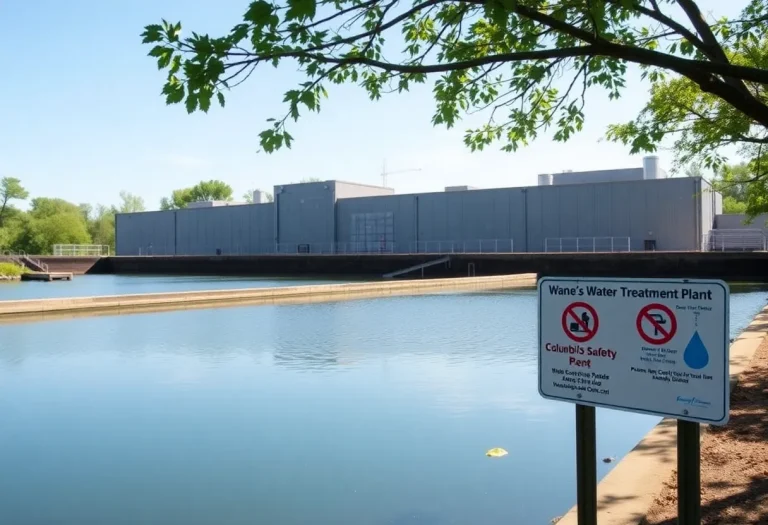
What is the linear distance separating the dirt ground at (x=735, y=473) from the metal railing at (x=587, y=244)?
4347 cm

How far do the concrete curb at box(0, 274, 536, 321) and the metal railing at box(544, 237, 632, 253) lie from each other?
17756 millimetres

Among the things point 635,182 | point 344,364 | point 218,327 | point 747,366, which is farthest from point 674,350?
point 635,182

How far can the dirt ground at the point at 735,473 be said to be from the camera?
4.51 meters

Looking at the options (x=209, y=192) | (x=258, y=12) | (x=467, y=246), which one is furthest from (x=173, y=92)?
(x=209, y=192)

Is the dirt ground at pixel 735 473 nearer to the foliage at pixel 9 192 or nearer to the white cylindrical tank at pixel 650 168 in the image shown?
the white cylindrical tank at pixel 650 168

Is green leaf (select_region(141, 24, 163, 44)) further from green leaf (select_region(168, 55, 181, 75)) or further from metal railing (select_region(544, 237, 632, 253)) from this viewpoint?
metal railing (select_region(544, 237, 632, 253))

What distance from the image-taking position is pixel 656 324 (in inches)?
110

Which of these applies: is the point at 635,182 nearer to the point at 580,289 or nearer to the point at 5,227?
the point at 580,289

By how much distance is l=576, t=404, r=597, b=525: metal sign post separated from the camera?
315 centimetres

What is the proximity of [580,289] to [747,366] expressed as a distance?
7.48 metres

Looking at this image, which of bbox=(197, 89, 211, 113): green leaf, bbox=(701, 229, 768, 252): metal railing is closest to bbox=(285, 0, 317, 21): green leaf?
bbox=(197, 89, 211, 113): green leaf

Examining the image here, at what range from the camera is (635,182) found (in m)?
49.0

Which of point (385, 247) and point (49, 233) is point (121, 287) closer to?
point (385, 247)

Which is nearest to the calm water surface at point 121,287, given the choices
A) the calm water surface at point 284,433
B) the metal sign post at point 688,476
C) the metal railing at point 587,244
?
the metal railing at point 587,244
